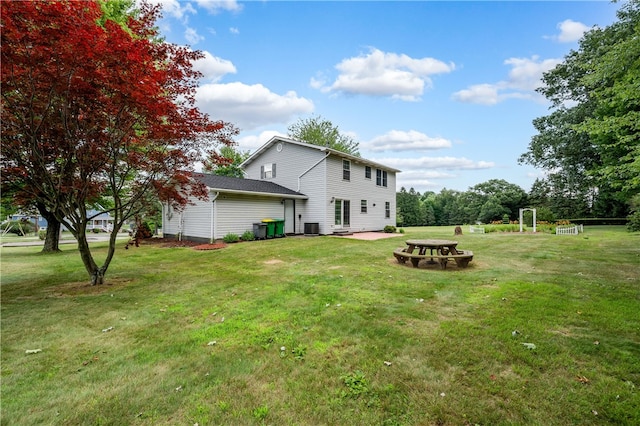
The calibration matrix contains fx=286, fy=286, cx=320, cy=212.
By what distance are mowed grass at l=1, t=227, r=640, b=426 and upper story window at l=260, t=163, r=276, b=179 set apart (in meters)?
13.3

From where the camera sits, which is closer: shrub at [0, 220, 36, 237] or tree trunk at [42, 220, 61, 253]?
tree trunk at [42, 220, 61, 253]

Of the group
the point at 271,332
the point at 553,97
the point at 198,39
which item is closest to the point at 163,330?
the point at 271,332

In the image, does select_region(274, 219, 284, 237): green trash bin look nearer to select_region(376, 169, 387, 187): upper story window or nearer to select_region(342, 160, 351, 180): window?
select_region(342, 160, 351, 180): window

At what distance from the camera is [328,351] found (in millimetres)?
3189

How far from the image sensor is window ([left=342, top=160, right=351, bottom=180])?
1765cm

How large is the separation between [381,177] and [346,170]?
448 cm

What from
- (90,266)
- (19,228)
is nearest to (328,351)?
(90,266)

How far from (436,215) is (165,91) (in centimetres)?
5028

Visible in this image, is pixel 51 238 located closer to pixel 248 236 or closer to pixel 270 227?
pixel 248 236

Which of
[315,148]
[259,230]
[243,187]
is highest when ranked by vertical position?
[315,148]

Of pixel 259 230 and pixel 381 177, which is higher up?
pixel 381 177

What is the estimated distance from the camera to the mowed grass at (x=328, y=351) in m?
2.29

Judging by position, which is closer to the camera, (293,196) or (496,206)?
(293,196)

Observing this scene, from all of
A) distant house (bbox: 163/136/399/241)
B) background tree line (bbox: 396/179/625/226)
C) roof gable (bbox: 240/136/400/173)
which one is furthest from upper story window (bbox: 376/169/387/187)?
background tree line (bbox: 396/179/625/226)
